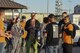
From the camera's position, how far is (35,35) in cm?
1748

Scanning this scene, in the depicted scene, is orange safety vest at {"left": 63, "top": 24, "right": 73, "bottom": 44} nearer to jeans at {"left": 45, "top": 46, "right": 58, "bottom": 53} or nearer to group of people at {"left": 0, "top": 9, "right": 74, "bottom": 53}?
group of people at {"left": 0, "top": 9, "right": 74, "bottom": 53}

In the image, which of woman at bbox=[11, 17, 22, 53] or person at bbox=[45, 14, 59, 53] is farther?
woman at bbox=[11, 17, 22, 53]

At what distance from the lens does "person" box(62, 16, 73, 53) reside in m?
14.2

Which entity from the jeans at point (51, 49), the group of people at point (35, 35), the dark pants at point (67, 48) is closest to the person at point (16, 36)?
the group of people at point (35, 35)

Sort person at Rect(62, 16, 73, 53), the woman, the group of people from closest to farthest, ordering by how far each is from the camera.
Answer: the group of people
person at Rect(62, 16, 73, 53)
the woman

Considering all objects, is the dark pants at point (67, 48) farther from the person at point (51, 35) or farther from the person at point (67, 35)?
the person at point (51, 35)

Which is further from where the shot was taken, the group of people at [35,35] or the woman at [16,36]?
the woman at [16,36]

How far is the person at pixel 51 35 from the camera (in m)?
13.8

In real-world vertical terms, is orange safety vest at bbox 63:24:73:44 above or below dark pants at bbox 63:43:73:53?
above

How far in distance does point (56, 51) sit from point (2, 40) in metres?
3.22

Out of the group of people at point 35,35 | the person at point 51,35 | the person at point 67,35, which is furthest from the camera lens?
the person at point 67,35

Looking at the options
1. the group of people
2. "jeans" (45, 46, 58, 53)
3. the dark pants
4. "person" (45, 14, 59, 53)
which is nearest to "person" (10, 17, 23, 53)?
the group of people

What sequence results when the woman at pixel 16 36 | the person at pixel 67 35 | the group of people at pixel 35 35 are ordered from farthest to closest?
the woman at pixel 16 36 → the person at pixel 67 35 → the group of people at pixel 35 35

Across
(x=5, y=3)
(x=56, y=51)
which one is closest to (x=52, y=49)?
(x=56, y=51)
